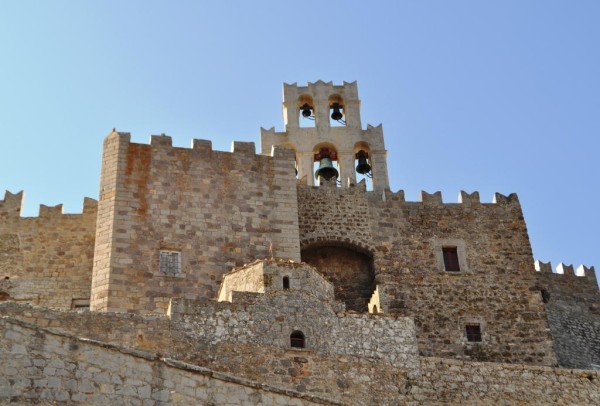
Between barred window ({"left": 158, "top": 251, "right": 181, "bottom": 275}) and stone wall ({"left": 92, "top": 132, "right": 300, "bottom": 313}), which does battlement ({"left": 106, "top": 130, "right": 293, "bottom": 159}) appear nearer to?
stone wall ({"left": 92, "top": 132, "right": 300, "bottom": 313})

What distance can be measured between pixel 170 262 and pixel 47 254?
16.6 ft

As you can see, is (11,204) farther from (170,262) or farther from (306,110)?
(306,110)

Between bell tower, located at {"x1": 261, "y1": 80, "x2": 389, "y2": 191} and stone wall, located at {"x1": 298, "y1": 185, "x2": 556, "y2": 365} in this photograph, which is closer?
stone wall, located at {"x1": 298, "y1": 185, "x2": 556, "y2": 365}

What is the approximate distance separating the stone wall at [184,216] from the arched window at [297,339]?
447cm

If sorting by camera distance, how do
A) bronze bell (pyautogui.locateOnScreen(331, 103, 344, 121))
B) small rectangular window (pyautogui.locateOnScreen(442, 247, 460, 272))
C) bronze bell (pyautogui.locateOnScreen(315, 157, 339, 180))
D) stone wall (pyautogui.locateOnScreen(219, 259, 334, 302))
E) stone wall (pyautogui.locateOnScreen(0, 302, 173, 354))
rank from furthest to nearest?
1. bronze bell (pyautogui.locateOnScreen(331, 103, 344, 121))
2. bronze bell (pyautogui.locateOnScreen(315, 157, 339, 180))
3. small rectangular window (pyautogui.locateOnScreen(442, 247, 460, 272))
4. stone wall (pyautogui.locateOnScreen(219, 259, 334, 302))
5. stone wall (pyautogui.locateOnScreen(0, 302, 173, 354))

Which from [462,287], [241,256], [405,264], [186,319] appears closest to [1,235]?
[241,256]

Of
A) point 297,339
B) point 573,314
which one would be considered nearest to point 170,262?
point 297,339

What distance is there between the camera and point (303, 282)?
21.9 meters

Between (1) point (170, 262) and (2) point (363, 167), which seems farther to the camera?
(2) point (363, 167)

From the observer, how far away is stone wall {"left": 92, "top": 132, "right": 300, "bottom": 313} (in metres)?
24.8

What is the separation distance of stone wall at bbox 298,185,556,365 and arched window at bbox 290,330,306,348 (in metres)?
6.01

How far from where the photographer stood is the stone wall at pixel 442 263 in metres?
26.9

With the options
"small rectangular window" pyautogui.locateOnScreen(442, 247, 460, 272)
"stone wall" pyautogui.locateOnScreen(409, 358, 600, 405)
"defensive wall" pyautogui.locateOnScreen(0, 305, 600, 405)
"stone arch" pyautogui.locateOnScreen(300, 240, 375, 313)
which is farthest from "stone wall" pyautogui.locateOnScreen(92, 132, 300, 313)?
"stone wall" pyautogui.locateOnScreen(409, 358, 600, 405)

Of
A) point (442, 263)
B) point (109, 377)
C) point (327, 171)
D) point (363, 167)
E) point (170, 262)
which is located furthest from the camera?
point (363, 167)
